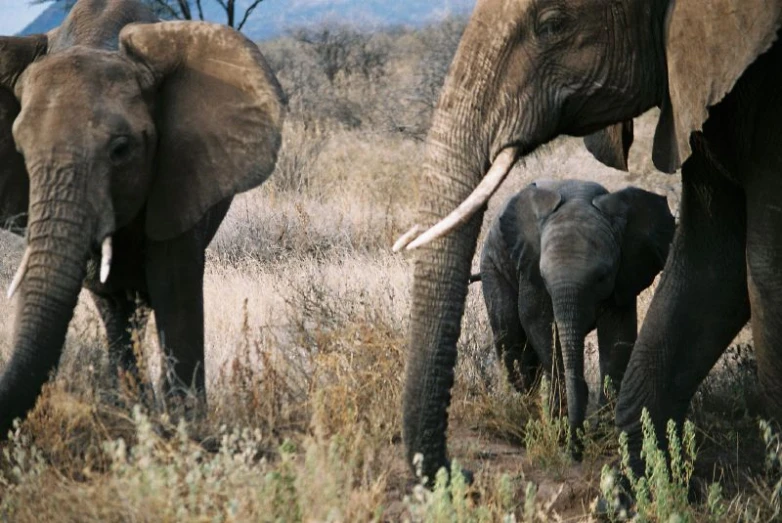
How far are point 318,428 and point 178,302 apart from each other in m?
2.09

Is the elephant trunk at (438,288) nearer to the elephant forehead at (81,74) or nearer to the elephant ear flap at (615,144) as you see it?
the elephant ear flap at (615,144)

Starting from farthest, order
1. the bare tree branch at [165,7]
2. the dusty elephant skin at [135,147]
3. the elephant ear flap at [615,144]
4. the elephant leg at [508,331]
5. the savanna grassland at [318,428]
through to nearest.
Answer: the bare tree branch at [165,7] < the elephant leg at [508,331] < the elephant ear flap at [615,144] < the dusty elephant skin at [135,147] < the savanna grassland at [318,428]

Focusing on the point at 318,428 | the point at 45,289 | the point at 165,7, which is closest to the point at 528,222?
the point at 45,289

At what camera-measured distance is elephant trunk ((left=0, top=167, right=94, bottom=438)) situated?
491 centimetres

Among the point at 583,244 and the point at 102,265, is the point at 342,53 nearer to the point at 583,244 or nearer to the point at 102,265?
the point at 583,244

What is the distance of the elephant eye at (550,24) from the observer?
4.59m

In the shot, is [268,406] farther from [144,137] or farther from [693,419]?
[693,419]

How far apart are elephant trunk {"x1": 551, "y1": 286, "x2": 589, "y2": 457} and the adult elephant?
102cm

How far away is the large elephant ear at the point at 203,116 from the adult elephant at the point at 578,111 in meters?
1.65

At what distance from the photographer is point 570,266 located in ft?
20.1

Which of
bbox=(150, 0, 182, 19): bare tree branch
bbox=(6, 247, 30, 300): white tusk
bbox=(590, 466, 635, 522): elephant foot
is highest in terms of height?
bbox=(150, 0, 182, 19): bare tree branch

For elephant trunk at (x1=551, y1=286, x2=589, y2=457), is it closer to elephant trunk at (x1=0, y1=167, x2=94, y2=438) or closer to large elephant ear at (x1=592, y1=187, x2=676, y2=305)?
large elephant ear at (x1=592, y1=187, x2=676, y2=305)

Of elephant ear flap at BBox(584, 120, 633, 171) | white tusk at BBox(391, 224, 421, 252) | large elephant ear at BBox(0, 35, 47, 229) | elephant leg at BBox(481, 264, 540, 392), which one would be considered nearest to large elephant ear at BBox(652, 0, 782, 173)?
white tusk at BBox(391, 224, 421, 252)

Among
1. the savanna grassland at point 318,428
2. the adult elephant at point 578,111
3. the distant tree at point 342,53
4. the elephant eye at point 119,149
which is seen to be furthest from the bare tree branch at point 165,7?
the adult elephant at point 578,111
